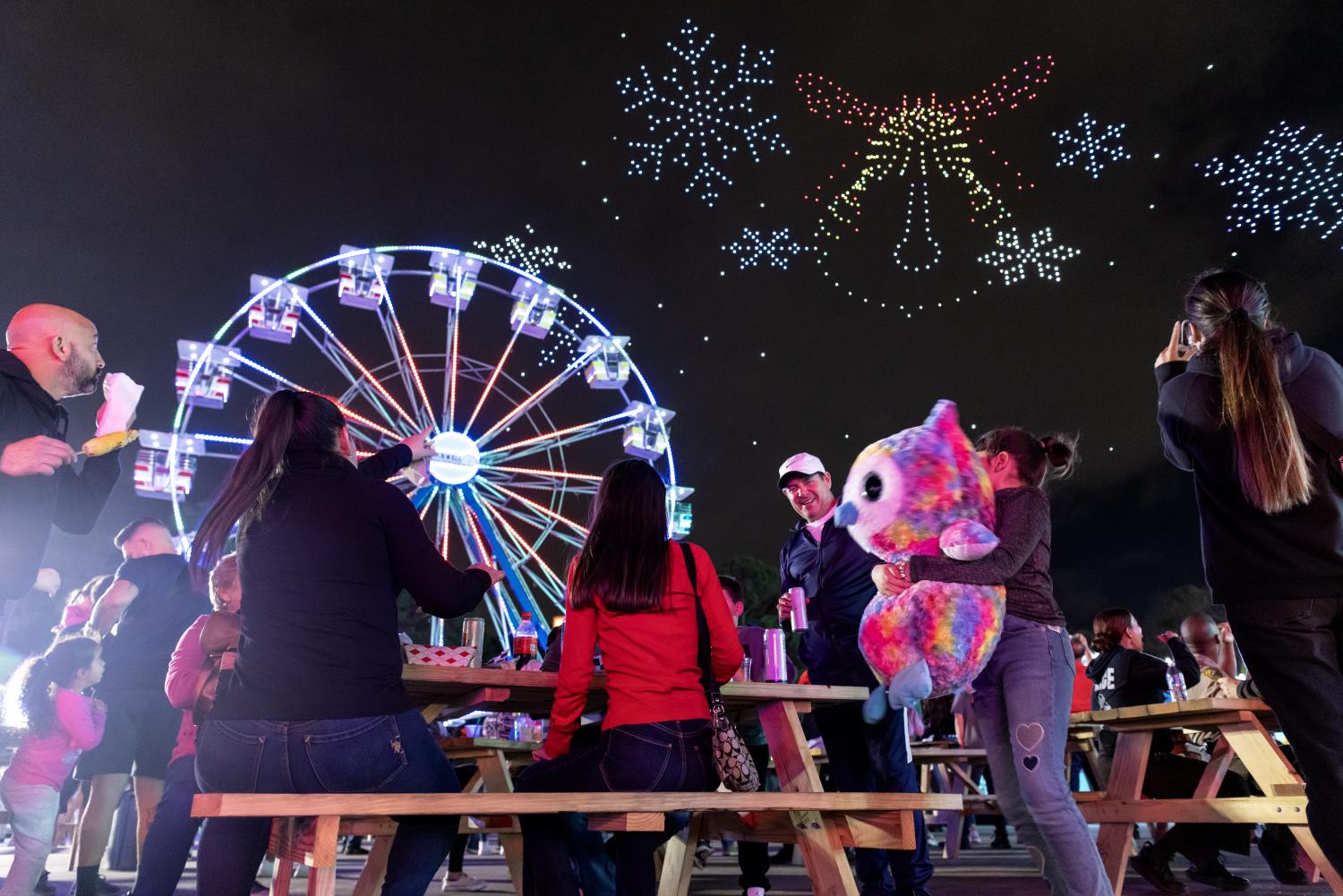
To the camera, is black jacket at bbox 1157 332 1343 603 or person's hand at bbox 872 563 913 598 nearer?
black jacket at bbox 1157 332 1343 603

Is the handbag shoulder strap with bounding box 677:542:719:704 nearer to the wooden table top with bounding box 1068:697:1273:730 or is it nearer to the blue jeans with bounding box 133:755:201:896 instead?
the wooden table top with bounding box 1068:697:1273:730

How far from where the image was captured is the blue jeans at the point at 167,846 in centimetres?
331

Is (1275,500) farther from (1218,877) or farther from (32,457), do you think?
(32,457)

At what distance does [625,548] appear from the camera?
294cm

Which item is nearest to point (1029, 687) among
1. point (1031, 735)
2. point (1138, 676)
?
point (1031, 735)

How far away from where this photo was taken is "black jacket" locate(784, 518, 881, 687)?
438 centimetres

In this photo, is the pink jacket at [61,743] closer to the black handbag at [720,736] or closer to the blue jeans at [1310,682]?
the black handbag at [720,736]

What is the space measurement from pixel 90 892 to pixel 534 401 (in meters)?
10.4

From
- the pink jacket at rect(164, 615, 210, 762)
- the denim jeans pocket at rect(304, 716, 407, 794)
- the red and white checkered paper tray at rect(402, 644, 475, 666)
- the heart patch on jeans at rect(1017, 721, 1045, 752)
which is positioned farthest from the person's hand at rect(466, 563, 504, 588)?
the heart patch on jeans at rect(1017, 721, 1045, 752)

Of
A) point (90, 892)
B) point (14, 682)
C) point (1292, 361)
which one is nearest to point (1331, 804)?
point (1292, 361)

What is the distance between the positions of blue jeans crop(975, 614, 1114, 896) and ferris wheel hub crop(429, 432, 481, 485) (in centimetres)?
1110

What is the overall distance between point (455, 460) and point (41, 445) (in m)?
11.0

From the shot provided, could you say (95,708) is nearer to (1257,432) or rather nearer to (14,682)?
(14,682)

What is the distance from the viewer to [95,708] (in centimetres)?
465
